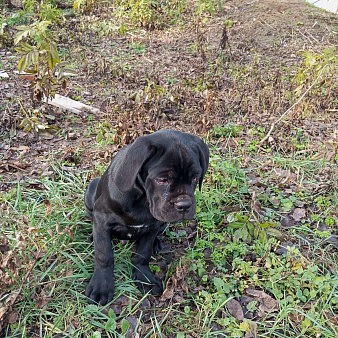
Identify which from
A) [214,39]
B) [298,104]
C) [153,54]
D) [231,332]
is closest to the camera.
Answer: [231,332]

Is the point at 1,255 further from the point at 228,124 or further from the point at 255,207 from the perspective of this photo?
the point at 228,124

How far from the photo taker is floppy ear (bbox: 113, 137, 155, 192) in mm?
2645

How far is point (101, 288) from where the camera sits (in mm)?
3016

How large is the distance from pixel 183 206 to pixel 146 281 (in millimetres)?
911

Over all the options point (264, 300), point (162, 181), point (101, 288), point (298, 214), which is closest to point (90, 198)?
point (101, 288)

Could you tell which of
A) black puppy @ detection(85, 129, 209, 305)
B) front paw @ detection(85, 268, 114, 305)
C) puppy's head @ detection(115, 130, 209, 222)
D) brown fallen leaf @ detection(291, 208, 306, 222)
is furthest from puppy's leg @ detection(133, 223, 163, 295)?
brown fallen leaf @ detection(291, 208, 306, 222)

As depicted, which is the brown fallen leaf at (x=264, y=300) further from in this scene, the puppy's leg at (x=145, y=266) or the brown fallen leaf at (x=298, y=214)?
the brown fallen leaf at (x=298, y=214)

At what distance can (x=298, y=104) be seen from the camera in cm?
617

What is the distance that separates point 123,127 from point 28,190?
1598mm

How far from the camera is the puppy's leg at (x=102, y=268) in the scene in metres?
3.01

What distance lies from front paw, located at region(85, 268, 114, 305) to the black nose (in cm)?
86

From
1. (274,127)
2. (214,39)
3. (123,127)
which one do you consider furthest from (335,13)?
(123,127)

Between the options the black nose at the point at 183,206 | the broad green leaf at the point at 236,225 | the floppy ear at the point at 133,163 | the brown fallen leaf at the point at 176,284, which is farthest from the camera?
the broad green leaf at the point at 236,225

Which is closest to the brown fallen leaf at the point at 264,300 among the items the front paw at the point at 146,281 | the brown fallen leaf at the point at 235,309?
the brown fallen leaf at the point at 235,309
